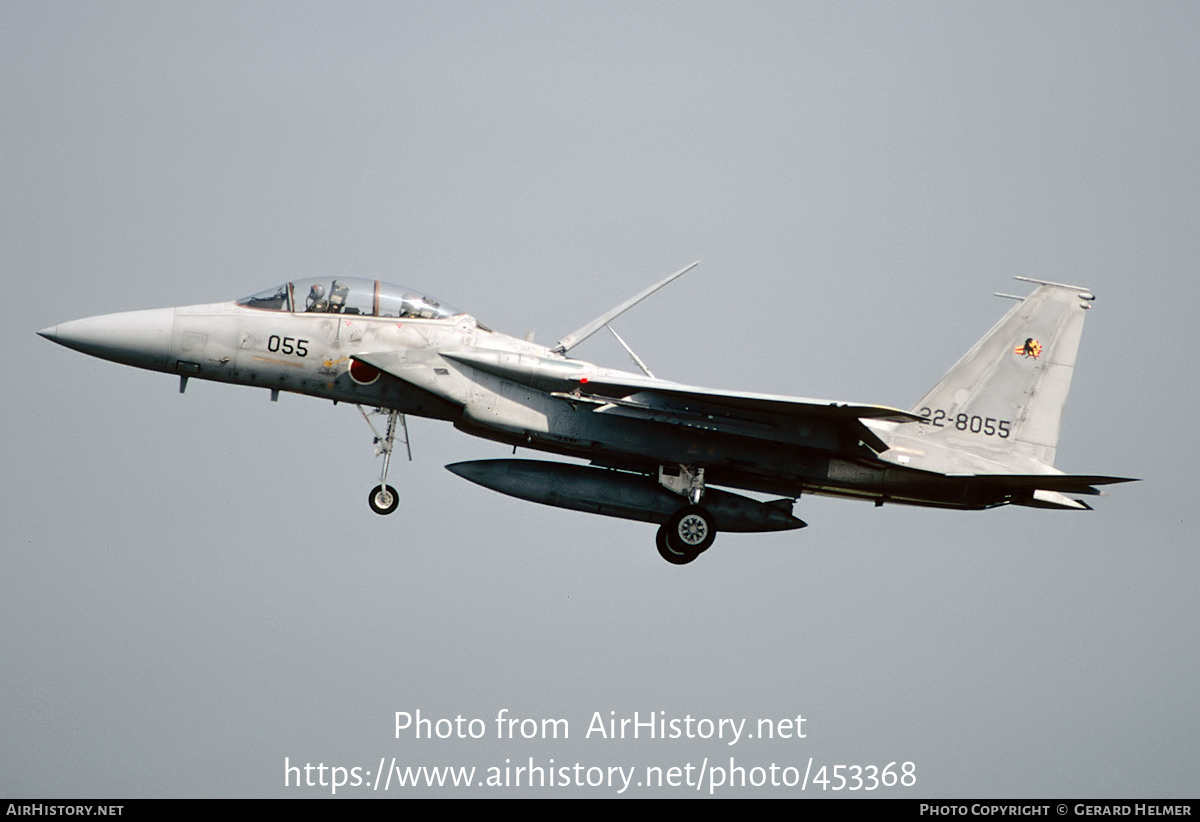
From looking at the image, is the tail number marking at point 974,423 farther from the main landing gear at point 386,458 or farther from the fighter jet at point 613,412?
the main landing gear at point 386,458

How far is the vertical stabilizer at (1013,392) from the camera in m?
19.7

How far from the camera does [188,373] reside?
720 inches

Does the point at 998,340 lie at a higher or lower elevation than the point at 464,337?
higher

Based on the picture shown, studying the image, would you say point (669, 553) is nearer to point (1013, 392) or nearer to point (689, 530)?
point (689, 530)

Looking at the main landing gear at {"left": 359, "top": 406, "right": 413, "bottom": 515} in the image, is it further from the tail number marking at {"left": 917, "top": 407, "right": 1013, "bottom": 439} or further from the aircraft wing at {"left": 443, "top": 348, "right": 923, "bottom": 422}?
the tail number marking at {"left": 917, "top": 407, "right": 1013, "bottom": 439}

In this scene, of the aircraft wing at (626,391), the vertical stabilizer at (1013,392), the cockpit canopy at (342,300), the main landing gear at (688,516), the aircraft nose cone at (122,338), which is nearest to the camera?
the aircraft wing at (626,391)

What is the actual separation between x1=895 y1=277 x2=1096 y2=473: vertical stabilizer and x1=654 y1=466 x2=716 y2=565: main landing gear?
282cm

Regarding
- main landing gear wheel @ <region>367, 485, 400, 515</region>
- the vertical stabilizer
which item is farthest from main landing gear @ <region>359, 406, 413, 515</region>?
the vertical stabilizer

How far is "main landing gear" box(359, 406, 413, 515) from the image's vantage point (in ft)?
60.2

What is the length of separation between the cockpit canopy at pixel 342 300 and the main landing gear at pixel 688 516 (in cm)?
355

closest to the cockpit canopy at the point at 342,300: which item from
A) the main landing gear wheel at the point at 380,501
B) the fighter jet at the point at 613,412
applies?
the fighter jet at the point at 613,412

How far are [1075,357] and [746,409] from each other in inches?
205
